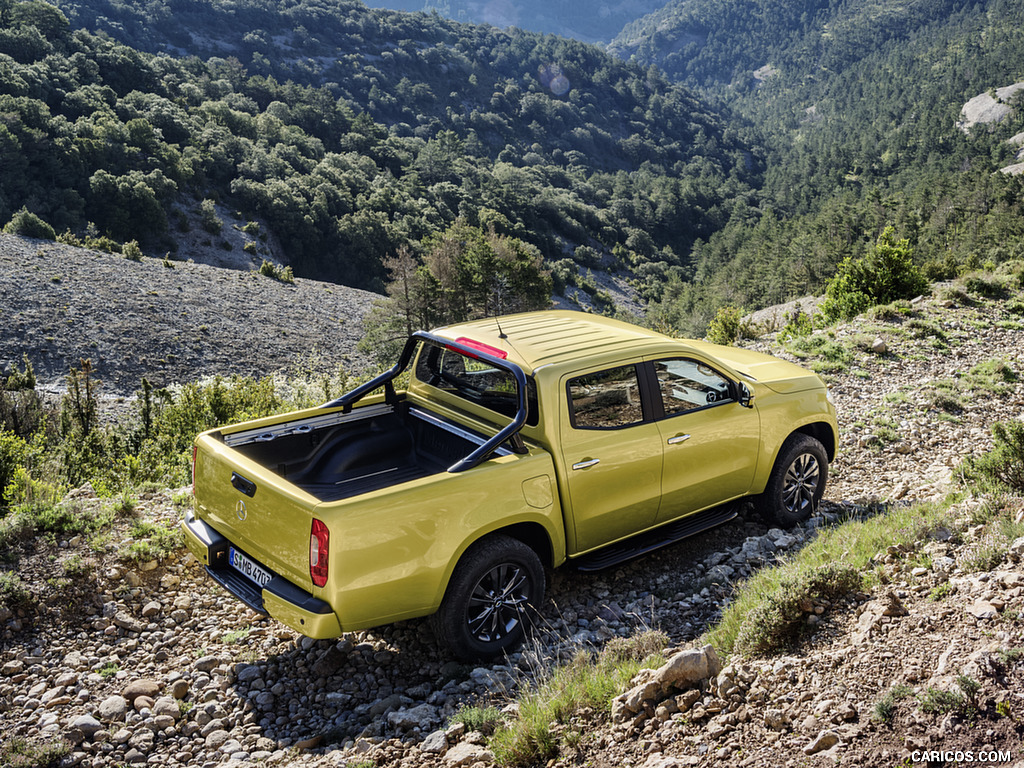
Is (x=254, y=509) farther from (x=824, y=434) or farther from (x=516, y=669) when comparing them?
(x=824, y=434)

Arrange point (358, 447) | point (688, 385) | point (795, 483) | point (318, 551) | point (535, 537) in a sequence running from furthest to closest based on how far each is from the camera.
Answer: point (795, 483) < point (688, 385) < point (358, 447) < point (535, 537) < point (318, 551)

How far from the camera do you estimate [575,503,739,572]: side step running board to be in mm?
4684

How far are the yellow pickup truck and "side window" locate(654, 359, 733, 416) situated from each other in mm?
15

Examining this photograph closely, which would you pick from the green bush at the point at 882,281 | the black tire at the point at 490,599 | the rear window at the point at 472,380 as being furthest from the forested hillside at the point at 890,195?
the black tire at the point at 490,599

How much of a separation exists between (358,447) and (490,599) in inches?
61.5

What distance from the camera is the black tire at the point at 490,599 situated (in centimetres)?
400

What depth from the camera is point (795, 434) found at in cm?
582

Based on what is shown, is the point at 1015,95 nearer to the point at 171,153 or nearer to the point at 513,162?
the point at 513,162

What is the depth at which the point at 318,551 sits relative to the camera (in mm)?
3600

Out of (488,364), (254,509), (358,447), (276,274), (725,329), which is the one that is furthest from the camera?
(276,274)

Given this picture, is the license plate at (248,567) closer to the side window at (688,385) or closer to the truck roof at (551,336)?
the truck roof at (551,336)

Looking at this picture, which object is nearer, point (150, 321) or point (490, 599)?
point (490, 599)

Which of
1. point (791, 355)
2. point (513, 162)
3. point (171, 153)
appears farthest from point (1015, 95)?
point (791, 355)

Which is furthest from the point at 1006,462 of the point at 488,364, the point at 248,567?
the point at 248,567
